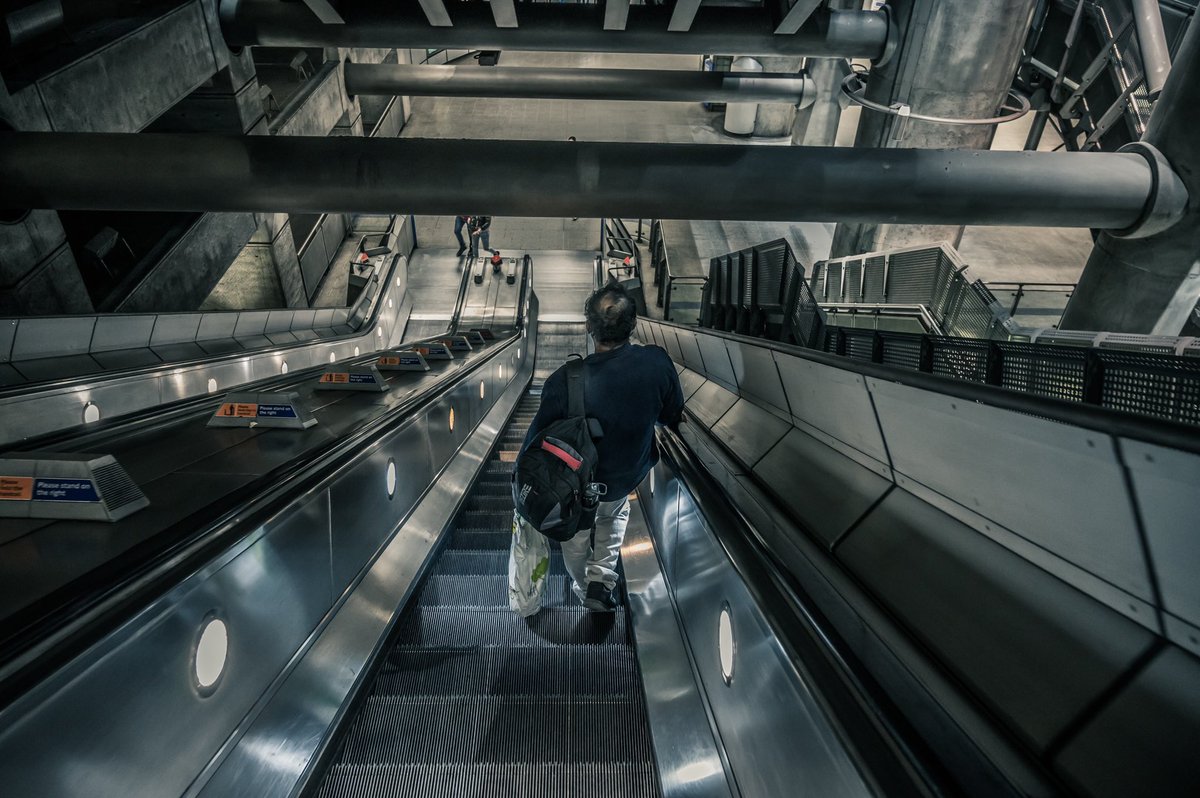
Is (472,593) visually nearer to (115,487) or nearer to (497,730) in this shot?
(497,730)

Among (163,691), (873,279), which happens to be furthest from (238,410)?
(873,279)

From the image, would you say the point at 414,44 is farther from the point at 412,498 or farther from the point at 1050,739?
the point at 1050,739

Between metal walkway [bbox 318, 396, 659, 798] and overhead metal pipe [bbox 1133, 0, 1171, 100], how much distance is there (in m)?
12.9

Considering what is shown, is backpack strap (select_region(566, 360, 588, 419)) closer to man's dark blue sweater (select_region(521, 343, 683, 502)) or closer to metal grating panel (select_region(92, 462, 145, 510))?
man's dark blue sweater (select_region(521, 343, 683, 502))

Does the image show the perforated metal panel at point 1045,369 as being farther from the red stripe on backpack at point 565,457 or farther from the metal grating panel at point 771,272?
the metal grating panel at point 771,272

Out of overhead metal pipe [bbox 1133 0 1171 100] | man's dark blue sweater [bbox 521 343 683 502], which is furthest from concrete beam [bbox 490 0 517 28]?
overhead metal pipe [bbox 1133 0 1171 100]

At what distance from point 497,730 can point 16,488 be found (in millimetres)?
1741

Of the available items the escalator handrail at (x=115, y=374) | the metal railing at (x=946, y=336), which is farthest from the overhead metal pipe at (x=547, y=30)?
the escalator handrail at (x=115, y=374)

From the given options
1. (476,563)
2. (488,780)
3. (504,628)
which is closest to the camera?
(488,780)

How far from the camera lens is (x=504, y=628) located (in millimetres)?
3320

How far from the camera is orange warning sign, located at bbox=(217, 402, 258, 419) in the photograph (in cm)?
321

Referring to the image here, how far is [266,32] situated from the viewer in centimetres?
1083

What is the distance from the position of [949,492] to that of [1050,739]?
3.15 feet

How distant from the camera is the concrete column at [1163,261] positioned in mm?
7645
